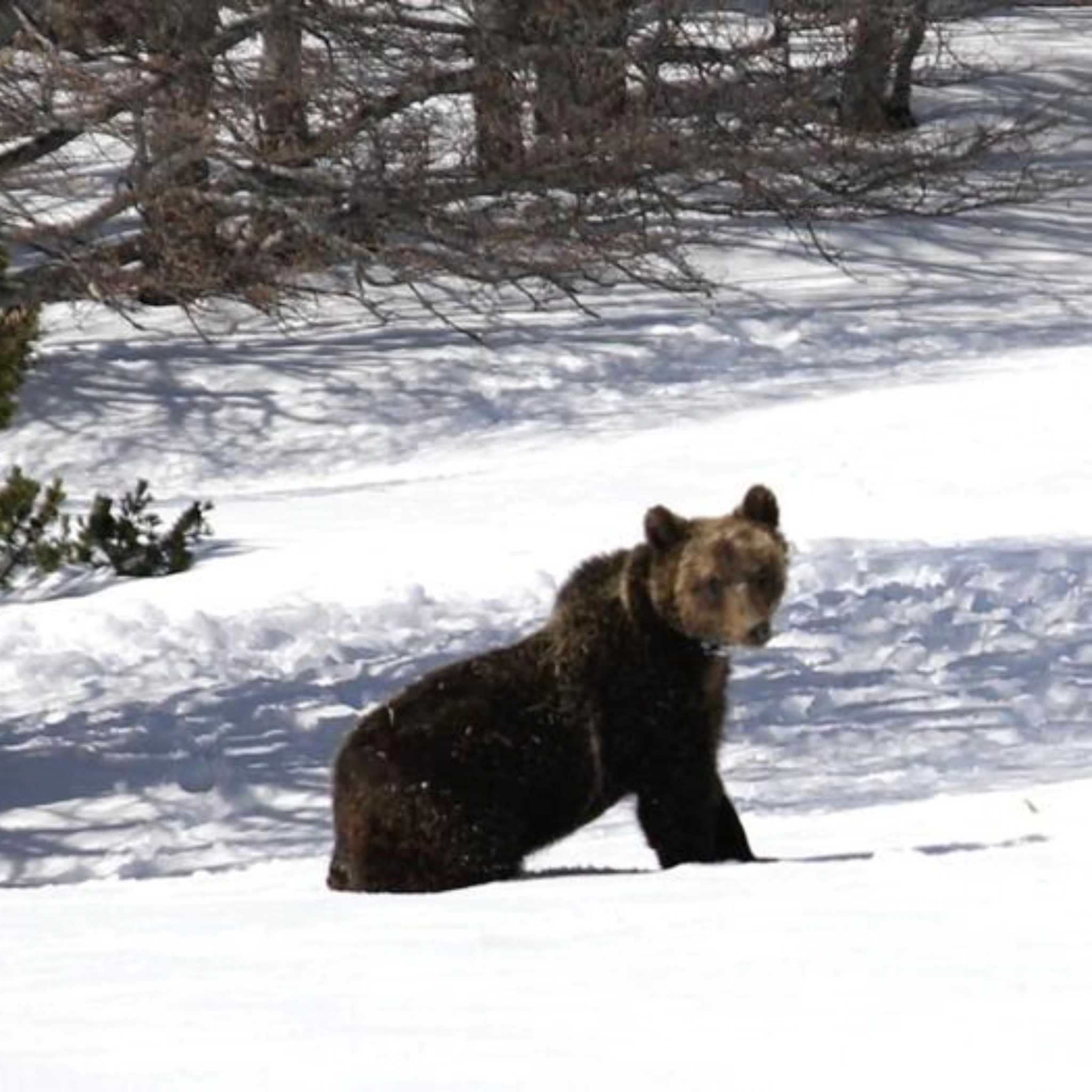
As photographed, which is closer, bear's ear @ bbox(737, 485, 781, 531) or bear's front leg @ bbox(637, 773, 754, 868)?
bear's front leg @ bbox(637, 773, 754, 868)

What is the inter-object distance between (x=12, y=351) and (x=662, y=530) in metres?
5.59

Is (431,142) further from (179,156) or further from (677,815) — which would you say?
(677,815)

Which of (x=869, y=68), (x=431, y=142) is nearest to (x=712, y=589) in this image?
(x=431, y=142)

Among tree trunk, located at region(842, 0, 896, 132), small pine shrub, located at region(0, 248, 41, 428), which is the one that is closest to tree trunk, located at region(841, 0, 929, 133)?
tree trunk, located at region(842, 0, 896, 132)

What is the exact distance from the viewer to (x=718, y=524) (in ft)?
22.6

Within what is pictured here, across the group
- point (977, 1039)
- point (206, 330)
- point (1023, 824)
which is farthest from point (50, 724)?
point (206, 330)

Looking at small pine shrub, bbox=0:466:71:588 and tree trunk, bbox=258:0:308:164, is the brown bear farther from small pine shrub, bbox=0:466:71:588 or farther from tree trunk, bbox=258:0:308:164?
tree trunk, bbox=258:0:308:164

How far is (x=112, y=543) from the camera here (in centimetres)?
1578

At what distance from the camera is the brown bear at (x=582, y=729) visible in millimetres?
6406

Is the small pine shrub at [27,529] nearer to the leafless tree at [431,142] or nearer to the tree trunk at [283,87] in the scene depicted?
the leafless tree at [431,142]

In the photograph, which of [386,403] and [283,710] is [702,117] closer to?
Answer: [386,403]

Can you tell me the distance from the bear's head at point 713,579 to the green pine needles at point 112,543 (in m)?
7.59

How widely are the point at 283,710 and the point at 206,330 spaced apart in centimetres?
1200

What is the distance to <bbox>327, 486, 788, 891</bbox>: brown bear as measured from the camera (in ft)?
21.0
